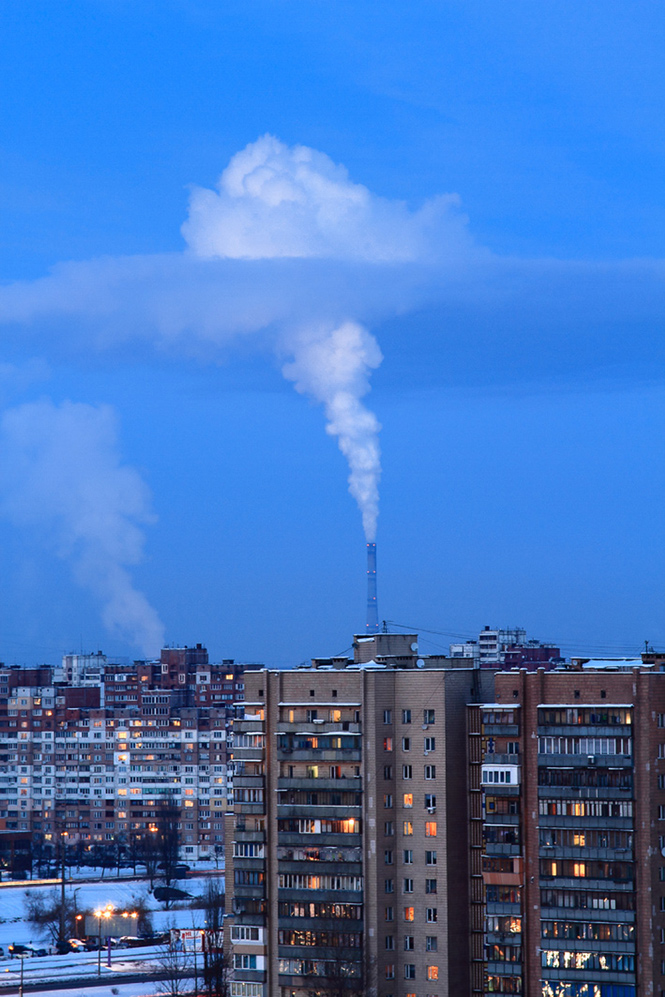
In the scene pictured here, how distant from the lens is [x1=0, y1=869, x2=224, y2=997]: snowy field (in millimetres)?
87250

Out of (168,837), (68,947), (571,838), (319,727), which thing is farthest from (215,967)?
(168,837)

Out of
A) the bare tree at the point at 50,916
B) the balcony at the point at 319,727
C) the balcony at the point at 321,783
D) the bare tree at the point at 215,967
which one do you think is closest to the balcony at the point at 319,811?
the balcony at the point at 321,783

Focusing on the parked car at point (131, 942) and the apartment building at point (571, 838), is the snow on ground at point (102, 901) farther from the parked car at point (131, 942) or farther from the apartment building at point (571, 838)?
the apartment building at point (571, 838)

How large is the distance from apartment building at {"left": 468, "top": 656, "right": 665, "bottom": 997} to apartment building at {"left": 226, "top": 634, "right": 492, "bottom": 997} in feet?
5.15

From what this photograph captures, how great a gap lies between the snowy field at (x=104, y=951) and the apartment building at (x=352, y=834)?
1659 cm

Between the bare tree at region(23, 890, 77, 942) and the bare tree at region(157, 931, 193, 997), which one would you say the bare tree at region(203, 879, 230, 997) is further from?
the bare tree at region(23, 890, 77, 942)

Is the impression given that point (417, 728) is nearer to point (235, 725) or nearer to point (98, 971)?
point (235, 725)

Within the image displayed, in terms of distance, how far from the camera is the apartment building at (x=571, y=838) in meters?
63.8

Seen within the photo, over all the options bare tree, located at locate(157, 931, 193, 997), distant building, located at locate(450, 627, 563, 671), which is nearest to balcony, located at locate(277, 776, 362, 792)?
bare tree, located at locate(157, 931, 193, 997)

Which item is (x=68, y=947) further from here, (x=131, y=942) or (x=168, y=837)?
(x=168, y=837)

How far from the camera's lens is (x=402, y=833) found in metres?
68.8

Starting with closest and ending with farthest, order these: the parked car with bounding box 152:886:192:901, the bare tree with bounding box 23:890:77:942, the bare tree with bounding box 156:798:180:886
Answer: the bare tree with bounding box 23:890:77:942 → the parked car with bounding box 152:886:192:901 → the bare tree with bounding box 156:798:180:886

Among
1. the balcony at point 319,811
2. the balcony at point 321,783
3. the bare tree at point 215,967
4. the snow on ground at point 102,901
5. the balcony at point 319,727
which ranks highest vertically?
the balcony at point 319,727

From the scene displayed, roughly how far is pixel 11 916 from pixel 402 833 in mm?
58847
